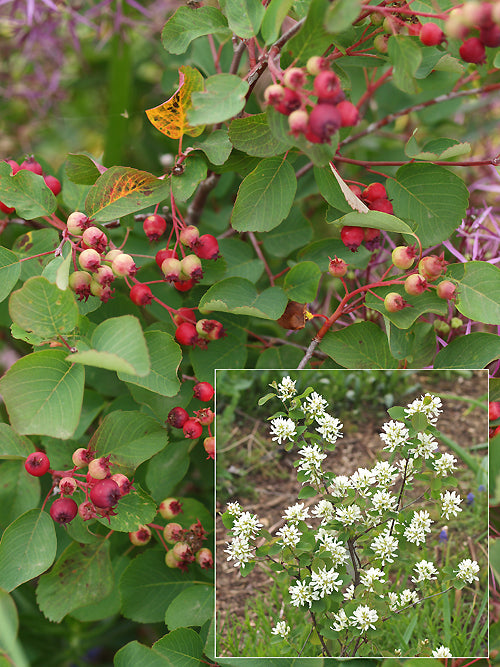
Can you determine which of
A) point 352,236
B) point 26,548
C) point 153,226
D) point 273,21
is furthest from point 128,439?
point 273,21

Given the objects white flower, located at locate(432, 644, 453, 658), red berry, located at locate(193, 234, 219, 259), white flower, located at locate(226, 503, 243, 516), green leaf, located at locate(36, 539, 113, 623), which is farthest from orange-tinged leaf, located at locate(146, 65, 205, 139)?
white flower, located at locate(432, 644, 453, 658)

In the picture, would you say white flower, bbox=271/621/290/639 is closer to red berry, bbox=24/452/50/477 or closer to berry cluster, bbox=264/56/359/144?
red berry, bbox=24/452/50/477

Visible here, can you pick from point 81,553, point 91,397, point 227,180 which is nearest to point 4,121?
point 227,180

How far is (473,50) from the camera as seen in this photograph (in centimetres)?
60

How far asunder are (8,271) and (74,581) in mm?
427

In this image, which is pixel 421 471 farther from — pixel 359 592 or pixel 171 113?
pixel 171 113

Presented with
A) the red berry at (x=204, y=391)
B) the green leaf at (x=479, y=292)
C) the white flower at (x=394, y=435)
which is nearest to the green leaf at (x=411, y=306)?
the green leaf at (x=479, y=292)

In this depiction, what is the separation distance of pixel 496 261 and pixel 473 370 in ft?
0.79

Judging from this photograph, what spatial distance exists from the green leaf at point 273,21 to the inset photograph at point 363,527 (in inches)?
15.3

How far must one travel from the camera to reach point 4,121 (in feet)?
5.87

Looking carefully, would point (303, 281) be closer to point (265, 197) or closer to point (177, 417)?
point (265, 197)

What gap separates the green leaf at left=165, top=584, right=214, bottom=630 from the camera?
0.78 metres

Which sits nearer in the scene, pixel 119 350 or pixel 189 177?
pixel 119 350

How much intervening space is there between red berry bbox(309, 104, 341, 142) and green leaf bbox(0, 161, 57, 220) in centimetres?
40
